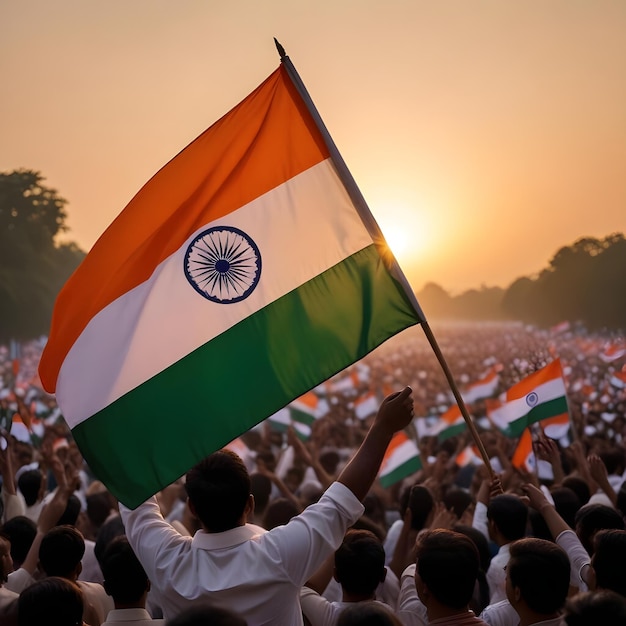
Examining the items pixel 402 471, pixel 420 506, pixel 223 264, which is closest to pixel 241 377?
pixel 223 264

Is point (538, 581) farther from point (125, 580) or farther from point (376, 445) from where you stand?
point (125, 580)

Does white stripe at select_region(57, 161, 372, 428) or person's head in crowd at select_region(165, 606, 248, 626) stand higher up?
white stripe at select_region(57, 161, 372, 428)

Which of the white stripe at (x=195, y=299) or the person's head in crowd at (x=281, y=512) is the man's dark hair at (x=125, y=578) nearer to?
the white stripe at (x=195, y=299)

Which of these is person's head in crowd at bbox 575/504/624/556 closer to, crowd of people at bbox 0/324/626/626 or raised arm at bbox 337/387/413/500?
crowd of people at bbox 0/324/626/626

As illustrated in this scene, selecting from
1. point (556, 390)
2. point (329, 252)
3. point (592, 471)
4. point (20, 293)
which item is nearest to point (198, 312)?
point (329, 252)

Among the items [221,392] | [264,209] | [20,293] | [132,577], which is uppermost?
[20,293]

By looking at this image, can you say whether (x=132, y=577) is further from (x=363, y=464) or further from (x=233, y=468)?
(x=363, y=464)

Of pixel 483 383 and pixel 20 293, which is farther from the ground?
pixel 20 293

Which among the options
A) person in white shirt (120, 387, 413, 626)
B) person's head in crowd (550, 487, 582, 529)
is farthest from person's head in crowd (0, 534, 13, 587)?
person's head in crowd (550, 487, 582, 529)
